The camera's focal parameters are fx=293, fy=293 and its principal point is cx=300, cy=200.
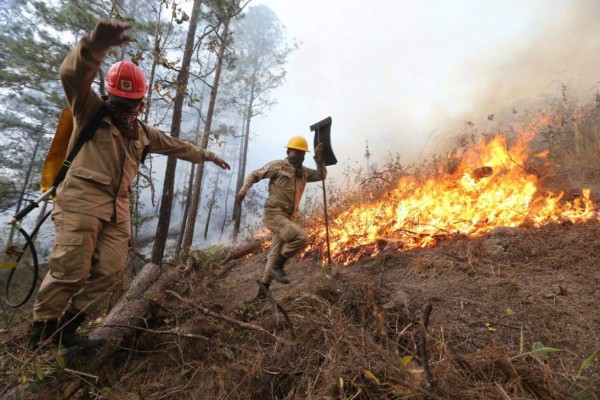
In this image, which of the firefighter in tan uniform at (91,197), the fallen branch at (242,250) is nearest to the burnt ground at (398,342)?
the firefighter in tan uniform at (91,197)

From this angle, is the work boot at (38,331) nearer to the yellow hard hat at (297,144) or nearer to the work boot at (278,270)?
the work boot at (278,270)

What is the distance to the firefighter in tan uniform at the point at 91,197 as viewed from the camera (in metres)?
2.25

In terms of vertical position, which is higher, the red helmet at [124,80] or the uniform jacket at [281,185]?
the red helmet at [124,80]

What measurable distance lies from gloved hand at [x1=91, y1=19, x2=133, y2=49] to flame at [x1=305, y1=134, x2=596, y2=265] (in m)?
4.60

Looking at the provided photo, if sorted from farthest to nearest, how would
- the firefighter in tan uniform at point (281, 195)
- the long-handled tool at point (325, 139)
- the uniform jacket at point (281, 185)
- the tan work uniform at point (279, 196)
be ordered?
the long-handled tool at point (325, 139), the uniform jacket at point (281, 185), the tan work uniform at point (279, 196), the firefighter in tan uniform at point (281, 195)

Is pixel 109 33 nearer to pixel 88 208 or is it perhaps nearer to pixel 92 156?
pixel 92 156

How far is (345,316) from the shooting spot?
2832 millimetres

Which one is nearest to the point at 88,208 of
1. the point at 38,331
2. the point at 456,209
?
the point at 38,331

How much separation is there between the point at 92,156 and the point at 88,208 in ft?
1.55

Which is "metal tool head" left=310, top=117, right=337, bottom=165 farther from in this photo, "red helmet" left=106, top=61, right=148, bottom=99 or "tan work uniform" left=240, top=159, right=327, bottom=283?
"red helmet" left=106, top=61, right=148, bottom=99

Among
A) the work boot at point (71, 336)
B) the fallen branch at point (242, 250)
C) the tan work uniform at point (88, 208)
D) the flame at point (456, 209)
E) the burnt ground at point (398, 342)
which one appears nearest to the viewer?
the burnt ground at point (398, 342)

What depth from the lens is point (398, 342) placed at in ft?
8.01

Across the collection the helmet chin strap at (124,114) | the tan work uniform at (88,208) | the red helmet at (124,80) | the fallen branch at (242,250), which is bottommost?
the fallen branch at (242,250)

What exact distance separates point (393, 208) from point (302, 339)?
4.43m
